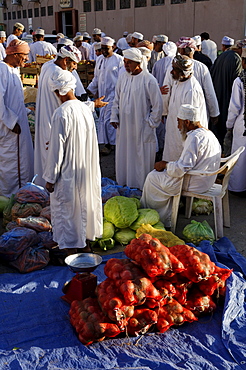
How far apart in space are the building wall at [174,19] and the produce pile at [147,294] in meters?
14.3

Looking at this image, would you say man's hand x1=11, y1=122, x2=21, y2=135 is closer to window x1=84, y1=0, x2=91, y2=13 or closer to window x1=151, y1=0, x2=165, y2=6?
window x1=151, y1=0, x2=165, y2=6

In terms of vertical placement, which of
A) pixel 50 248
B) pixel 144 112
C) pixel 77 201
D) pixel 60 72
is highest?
pixel 60 72

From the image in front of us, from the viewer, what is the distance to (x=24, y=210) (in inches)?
205

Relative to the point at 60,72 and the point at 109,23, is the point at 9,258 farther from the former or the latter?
the point at 109,23

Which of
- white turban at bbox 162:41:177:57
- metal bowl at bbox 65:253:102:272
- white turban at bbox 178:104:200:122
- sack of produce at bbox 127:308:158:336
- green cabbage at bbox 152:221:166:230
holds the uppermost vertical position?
white turban at bbox 162:41:177:57

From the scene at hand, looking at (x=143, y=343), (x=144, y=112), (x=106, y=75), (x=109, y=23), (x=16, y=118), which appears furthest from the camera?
(x=109, y=23)

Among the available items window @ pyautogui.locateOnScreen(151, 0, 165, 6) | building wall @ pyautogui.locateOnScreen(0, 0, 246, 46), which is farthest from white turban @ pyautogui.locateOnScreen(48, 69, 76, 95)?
window @ pyautogui.locateOnScreen(151, 0, 165, 6)

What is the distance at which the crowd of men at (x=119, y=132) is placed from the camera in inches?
164

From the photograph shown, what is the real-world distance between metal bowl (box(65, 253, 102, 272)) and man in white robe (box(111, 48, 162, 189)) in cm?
296

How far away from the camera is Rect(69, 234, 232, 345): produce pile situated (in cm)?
314

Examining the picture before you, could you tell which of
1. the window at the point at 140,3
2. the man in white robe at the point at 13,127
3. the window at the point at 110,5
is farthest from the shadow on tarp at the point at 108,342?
the window at the point at 110,5

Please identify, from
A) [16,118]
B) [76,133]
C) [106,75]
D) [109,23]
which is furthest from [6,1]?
[76,133]

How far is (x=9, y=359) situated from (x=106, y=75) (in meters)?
6.49

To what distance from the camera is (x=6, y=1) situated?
32094 mm
